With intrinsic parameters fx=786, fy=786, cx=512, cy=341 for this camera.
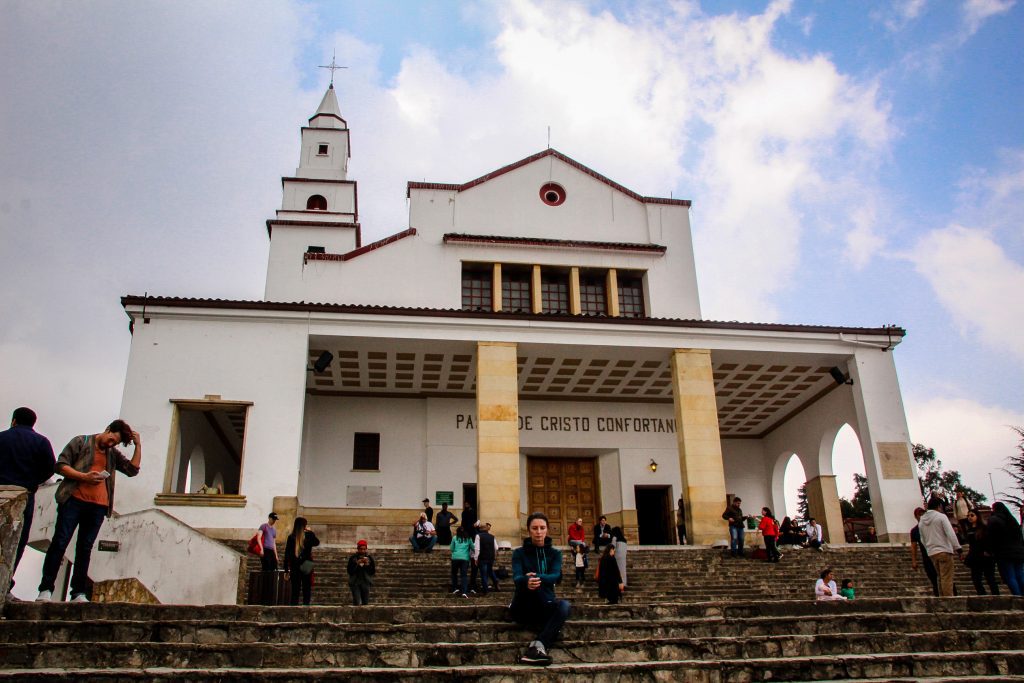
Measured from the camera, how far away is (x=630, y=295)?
78.7 feet

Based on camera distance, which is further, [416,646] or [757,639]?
[757,639]

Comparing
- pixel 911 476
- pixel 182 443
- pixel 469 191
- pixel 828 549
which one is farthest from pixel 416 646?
pixel 469 191

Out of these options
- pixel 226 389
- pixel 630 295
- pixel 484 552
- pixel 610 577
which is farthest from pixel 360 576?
pixel 630 295

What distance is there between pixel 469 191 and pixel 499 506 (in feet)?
35.5

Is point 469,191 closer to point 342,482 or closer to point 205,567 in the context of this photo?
point 342,482

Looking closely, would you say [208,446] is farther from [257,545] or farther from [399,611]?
[399,611]

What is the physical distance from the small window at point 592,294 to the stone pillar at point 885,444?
280 inches

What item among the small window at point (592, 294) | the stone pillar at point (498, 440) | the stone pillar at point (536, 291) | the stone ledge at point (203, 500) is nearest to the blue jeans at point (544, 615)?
the stone pillar at point (498, 440)

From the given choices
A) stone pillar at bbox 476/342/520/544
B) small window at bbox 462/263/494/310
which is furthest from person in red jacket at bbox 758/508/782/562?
small window at bbox 462/263/494/310

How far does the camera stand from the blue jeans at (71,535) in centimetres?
696

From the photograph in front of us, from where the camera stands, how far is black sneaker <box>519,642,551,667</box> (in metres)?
5.81

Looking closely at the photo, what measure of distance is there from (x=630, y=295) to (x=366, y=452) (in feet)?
30.1

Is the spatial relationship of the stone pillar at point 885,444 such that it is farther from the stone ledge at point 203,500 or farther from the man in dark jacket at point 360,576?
the stone ledge at point 203,500

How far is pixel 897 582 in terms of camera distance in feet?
47.9
